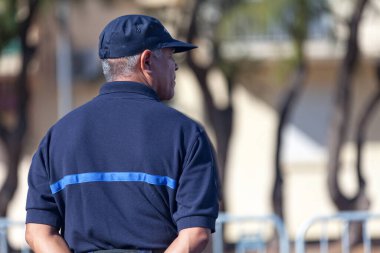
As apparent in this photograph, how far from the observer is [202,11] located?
1686 centimetres

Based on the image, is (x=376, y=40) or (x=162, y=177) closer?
(x=162, y=177)

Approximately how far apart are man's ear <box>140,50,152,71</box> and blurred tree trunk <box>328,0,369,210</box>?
1251 centimetres

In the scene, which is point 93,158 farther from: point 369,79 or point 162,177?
point 369,79

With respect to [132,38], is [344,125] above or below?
below

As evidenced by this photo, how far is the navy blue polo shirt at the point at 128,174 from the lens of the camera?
131 inches

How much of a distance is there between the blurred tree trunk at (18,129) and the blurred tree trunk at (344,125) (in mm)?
4995

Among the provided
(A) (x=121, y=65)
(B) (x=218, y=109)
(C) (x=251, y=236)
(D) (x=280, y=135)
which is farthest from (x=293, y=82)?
(A) (x=121, y=65)

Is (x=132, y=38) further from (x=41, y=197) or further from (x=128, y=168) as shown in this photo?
(x=41, y=197)

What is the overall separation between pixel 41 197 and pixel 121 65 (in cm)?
54

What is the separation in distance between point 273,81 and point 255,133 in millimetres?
1618

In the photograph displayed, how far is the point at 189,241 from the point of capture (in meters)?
3.31

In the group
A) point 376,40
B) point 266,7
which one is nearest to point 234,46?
point 266,7

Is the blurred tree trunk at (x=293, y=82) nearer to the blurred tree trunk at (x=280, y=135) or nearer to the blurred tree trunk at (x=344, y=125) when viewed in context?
the blurred tree trunk at (x=280, y=135)

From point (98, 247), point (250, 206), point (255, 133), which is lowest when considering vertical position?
point (250, 206)
